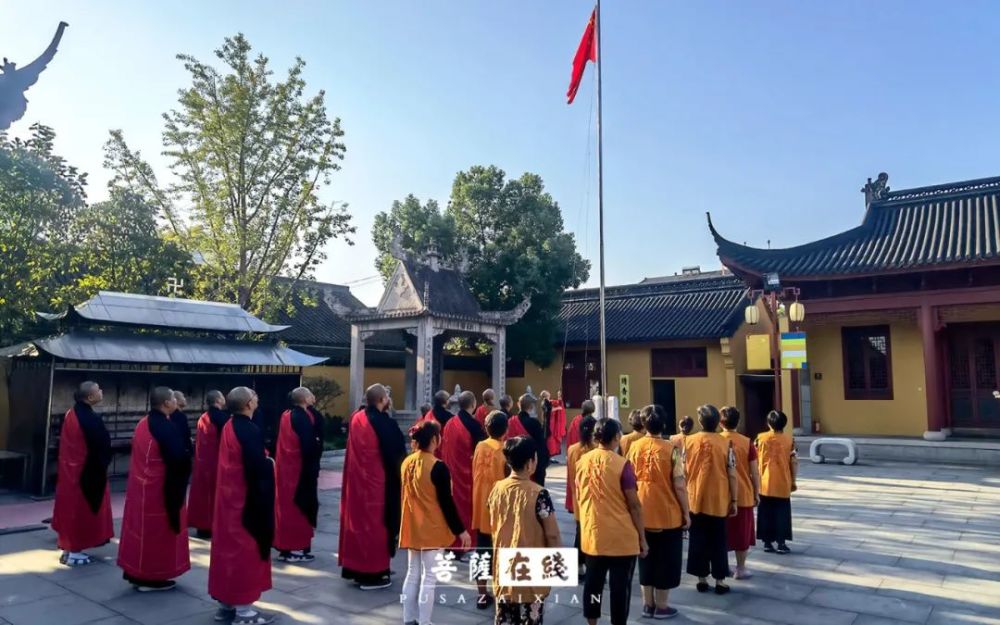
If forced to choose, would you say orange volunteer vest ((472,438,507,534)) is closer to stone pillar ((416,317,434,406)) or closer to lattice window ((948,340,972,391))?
stone pillar ((416,317,434,406))

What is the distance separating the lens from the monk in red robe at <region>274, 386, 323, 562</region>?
657 centimetres

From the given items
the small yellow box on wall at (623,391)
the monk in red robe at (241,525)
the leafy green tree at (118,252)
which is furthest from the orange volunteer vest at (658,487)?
the small yellow box on wall at (623,391)

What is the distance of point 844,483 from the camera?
11836 mm

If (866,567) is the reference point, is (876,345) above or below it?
above

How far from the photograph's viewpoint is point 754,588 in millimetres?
5633

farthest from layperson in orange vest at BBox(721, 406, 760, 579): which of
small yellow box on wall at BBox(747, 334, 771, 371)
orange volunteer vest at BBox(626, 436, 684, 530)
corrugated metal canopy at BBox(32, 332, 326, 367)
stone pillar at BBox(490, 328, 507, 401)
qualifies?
stone pillar at BBox(490, 328, 507, 401)

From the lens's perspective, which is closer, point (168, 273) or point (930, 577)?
point (930, 577)

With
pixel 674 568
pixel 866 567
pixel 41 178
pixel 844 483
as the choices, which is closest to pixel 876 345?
pixel 844 483

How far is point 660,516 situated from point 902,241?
15.1 metres

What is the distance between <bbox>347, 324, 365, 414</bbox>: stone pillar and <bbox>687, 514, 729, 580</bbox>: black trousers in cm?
1192

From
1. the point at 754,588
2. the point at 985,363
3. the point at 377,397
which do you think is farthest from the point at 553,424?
the point at 985,363

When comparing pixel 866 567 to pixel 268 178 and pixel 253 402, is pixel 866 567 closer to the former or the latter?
pixel 253 402

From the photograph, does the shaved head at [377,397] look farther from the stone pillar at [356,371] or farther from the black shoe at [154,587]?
the stone pillar at [356,371]

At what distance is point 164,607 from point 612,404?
7.40 metres
